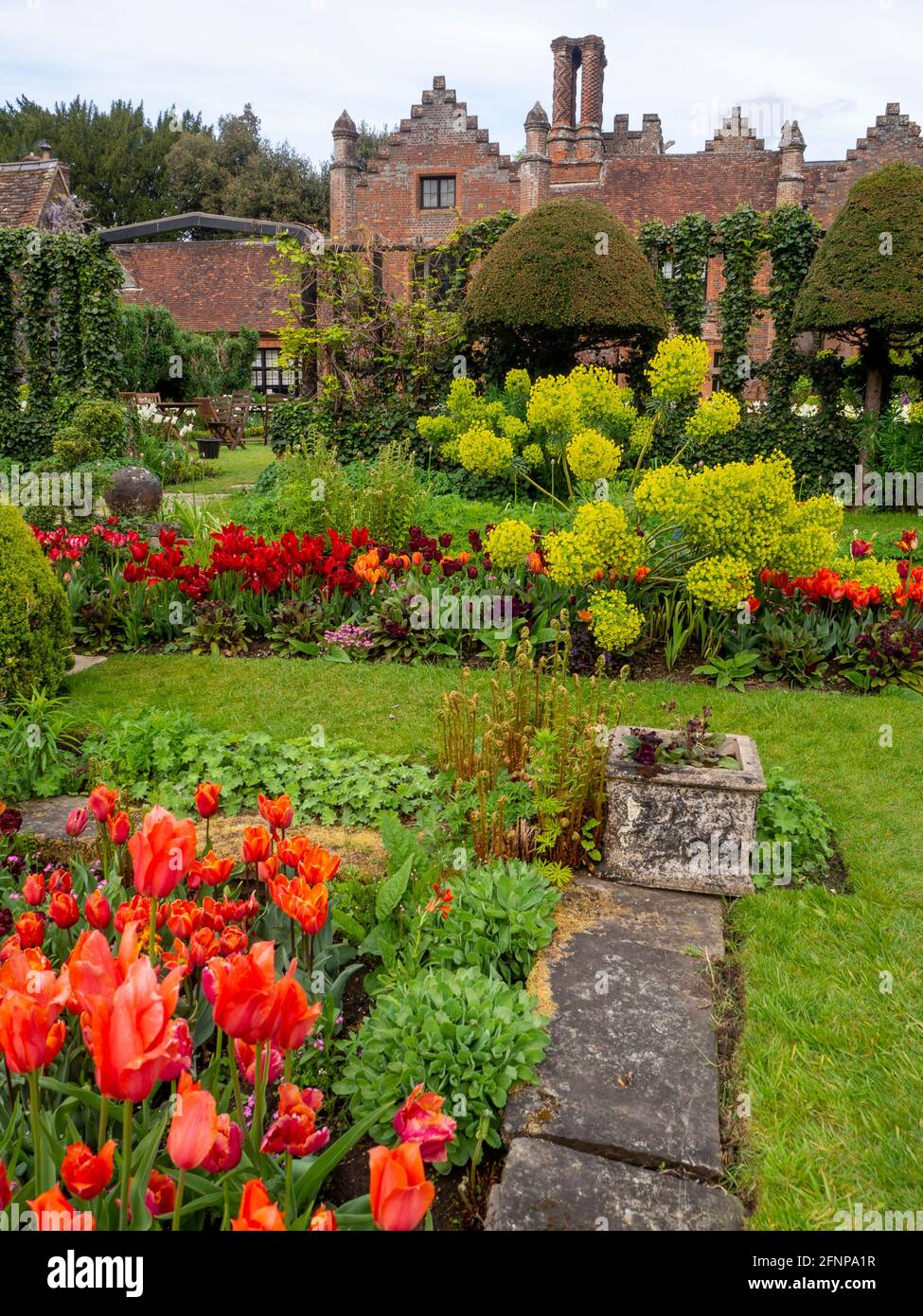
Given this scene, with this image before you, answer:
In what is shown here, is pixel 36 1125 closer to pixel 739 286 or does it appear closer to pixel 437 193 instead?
pixel 739 286

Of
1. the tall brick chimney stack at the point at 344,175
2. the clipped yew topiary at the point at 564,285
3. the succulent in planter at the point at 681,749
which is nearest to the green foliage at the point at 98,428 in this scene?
the clipped yew topiary at the point at 564,285

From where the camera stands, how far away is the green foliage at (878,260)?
11109 mm

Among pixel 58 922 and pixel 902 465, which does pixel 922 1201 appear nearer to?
pixel 58 922

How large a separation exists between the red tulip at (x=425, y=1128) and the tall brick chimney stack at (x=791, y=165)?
30554 millimetres

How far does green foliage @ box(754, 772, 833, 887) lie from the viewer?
11.9ft

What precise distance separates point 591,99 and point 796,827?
30501 millimetres

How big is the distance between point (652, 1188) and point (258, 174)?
4542 cm

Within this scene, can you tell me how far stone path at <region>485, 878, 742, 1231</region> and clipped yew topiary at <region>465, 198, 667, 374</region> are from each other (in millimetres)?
9932

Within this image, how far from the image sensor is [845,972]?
114 inches

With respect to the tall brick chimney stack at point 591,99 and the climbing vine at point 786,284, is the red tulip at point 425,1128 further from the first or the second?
the tall brick chimney stack at point 591,99

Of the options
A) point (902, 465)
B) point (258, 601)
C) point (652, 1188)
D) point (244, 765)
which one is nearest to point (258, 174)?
point (902, 465)

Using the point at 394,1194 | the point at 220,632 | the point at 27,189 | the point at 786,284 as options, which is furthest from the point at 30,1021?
the point at 27,189

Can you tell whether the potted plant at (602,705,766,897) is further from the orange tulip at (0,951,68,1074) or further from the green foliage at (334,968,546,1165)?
the orange tulip at (0,951,68,1074)

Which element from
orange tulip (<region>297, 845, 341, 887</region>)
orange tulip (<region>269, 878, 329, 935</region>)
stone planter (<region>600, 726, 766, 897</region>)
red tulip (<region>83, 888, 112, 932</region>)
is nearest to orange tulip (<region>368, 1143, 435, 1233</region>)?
orange tulip (<region>269, 878, 329, 935</region>)
